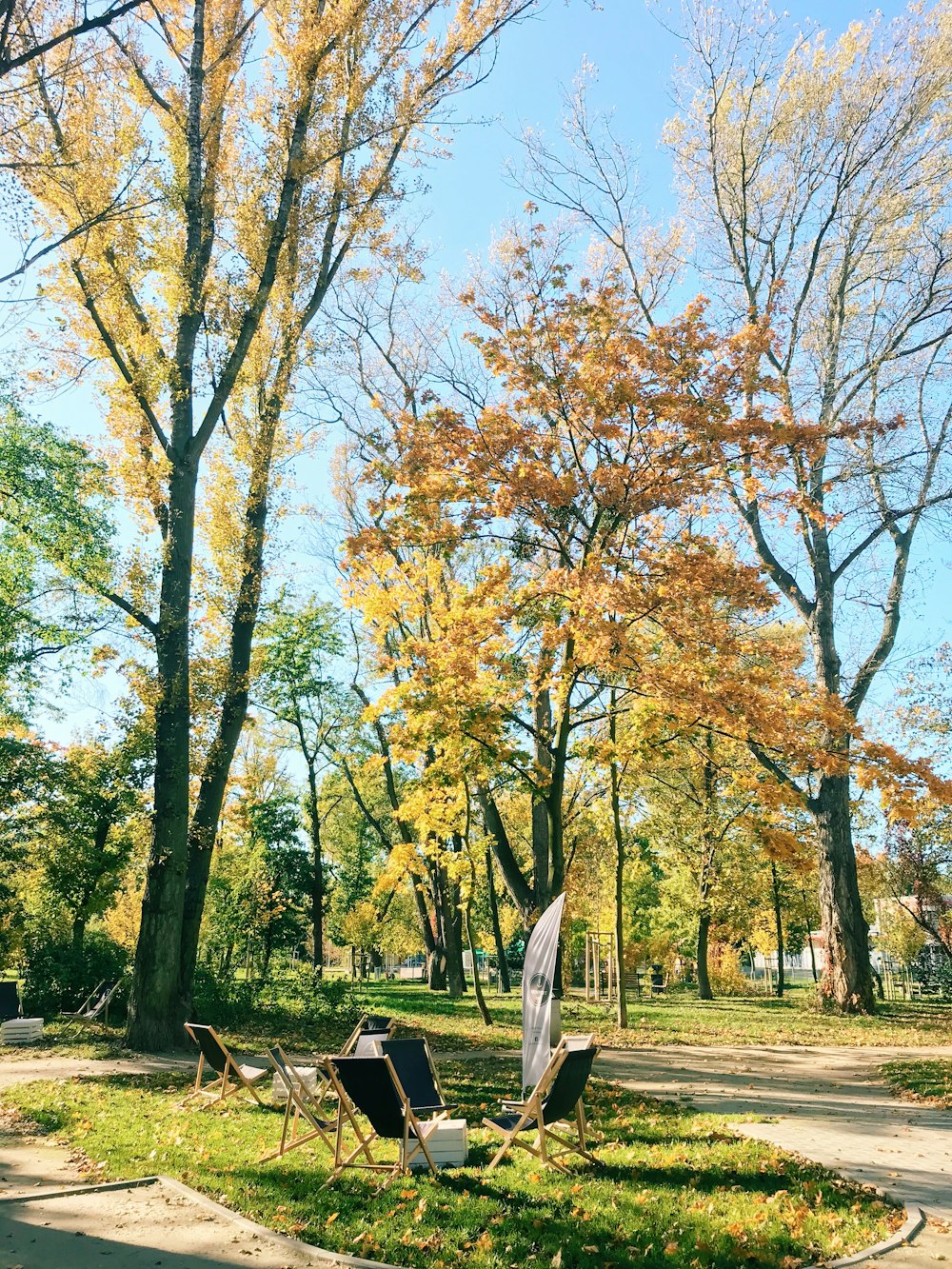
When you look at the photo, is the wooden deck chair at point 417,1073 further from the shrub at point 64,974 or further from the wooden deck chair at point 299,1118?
the shrub at point 64,974

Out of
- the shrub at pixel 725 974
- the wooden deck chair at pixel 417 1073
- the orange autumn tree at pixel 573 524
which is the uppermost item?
the orange autumn tree at pixel 573 524

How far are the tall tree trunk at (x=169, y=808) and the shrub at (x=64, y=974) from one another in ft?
13.8

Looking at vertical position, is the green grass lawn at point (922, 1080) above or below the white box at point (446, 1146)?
below

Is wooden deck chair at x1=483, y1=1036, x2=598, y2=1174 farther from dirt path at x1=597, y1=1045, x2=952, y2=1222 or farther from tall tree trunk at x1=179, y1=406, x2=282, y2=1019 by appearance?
tall tree trunk at x1=179, y1=406, x2=282, y2=1019

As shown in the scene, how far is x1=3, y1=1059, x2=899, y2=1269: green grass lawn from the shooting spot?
4.49 metres

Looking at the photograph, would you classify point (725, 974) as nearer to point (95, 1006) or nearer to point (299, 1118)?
point (95, 1006)

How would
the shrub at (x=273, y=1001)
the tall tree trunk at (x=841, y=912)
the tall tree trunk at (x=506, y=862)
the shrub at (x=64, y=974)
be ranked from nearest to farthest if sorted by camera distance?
the tall tree trunk at (x=506, y=862) < the shrub at (x=273, y=1001) < the shrub at (x=64, y=974) < the tall tree trunk at (x=841, y=912)

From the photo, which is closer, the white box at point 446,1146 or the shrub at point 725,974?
the white box at point 446,1146

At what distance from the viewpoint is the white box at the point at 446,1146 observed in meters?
6.09

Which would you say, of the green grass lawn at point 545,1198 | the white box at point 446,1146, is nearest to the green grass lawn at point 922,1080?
the green grass lawn at point 545,1198

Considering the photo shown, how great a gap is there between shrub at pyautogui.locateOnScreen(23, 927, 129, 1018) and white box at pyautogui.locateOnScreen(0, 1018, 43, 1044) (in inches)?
110

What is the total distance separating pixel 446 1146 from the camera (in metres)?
6.12

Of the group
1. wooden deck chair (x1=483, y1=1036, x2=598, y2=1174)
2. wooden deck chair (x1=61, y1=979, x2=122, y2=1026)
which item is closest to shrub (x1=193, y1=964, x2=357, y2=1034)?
wooden deck chair (x1=61, y1=979, x2=122, y2=1026)

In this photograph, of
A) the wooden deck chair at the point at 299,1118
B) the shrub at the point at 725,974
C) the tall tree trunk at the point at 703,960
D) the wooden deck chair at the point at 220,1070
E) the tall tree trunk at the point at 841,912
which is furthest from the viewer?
the shrub at the point at 725,974
